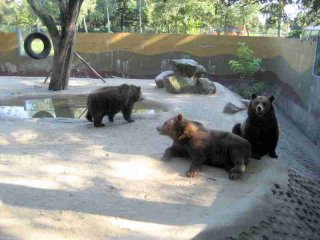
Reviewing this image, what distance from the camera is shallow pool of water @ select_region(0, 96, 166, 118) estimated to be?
11.0m

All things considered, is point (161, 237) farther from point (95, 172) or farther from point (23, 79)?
point (23, 79)

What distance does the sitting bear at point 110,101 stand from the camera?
885 cm

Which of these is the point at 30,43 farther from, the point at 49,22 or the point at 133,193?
the point at 133,193

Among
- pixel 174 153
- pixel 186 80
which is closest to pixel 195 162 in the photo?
pixel 174 153

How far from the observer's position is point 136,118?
9.90m

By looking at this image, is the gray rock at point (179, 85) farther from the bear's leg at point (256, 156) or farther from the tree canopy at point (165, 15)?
the tree canopy at point (165, 15)

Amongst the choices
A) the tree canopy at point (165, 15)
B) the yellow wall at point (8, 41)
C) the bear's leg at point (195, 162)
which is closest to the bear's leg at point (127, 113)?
the bear's leg at point (195, 162)

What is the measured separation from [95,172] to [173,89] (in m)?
7.90

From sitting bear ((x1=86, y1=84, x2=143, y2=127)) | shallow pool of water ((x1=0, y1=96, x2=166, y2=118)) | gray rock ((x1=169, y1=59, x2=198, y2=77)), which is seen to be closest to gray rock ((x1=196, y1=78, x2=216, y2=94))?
gray rock ((x1=169, y1=59, x2=198, y2=77))

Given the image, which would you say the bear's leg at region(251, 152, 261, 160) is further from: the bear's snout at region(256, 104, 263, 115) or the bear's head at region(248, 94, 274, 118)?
the bear's snout at region(256, 104, 263, 115)

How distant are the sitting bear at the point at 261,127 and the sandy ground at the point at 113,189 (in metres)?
0.21

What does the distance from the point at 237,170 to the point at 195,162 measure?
64 cm

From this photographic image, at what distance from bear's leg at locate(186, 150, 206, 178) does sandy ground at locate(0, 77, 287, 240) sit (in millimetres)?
110

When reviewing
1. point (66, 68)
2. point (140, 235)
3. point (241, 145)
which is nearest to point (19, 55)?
point (66, 68)
